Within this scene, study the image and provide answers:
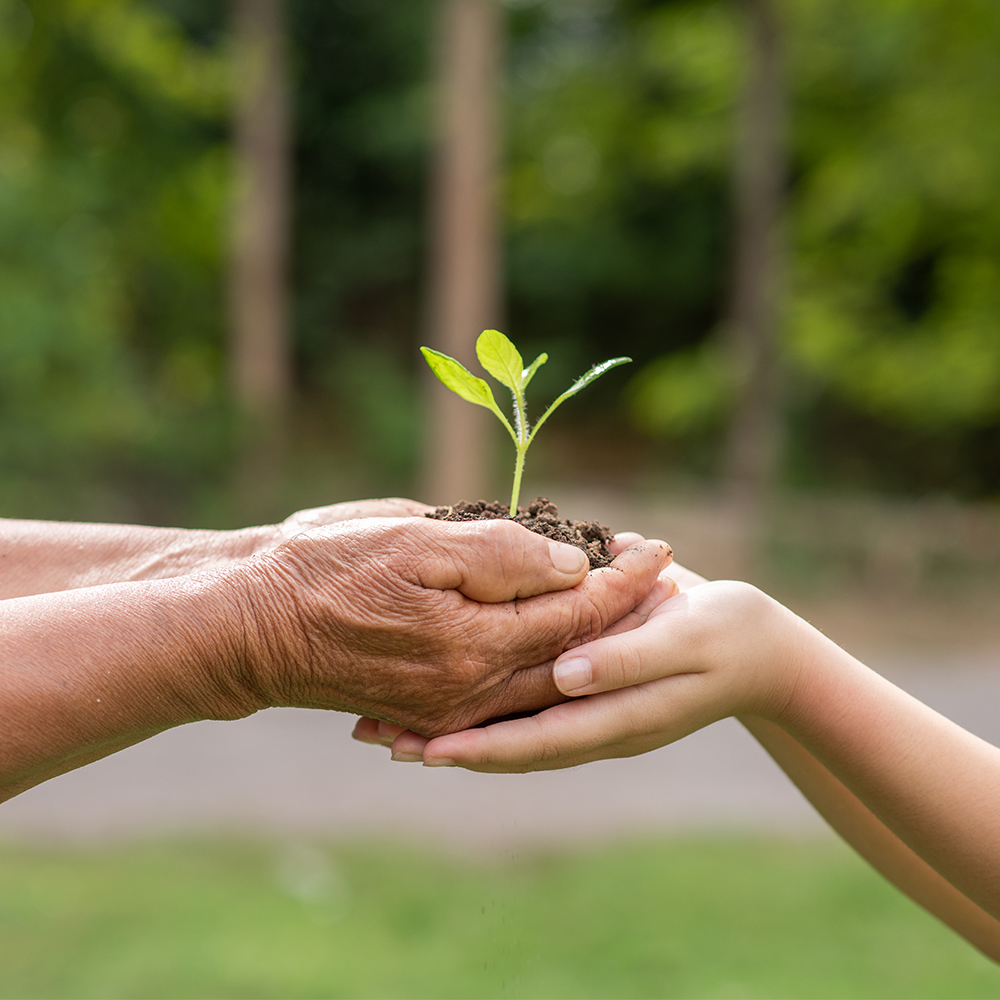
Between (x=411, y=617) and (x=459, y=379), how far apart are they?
63 cm

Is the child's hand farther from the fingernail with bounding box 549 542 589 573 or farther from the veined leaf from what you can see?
the veined leaf

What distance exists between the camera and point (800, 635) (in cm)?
200

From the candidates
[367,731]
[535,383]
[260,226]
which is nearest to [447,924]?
[367,731]

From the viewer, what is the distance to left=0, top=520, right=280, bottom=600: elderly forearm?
7.12ft

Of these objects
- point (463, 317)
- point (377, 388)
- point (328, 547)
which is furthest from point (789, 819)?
point (377, 388)

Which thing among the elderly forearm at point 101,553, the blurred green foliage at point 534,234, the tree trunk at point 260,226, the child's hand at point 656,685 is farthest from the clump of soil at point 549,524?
the tree trunk at point 260,226

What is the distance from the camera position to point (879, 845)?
221 cm

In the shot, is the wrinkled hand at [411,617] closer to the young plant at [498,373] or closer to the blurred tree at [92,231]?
the young plant at [498,373]

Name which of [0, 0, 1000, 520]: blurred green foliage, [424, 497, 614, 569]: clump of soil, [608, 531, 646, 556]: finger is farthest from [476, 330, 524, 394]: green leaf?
[0, 0, 1000, 520]: blurred green foliage

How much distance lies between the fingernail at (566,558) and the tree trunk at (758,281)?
9.77 metres

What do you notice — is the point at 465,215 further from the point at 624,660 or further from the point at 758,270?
the point at 624,660

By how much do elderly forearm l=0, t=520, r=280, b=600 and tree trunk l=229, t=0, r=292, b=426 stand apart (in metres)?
12.3

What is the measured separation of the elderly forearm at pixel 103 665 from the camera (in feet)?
5.42

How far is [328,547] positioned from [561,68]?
66.3ft
